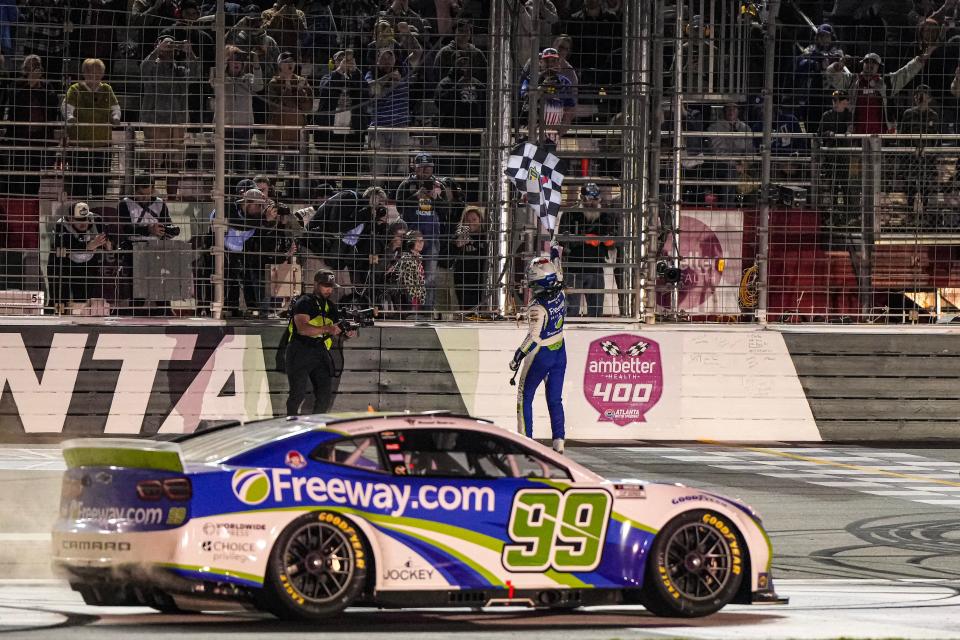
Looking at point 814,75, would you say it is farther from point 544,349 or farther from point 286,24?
point 286,24

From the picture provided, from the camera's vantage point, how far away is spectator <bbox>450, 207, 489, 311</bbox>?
16.7 meters

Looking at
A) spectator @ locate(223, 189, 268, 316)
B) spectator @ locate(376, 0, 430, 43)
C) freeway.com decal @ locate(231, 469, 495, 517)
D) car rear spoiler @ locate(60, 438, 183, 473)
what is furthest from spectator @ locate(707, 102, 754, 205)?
car rear spoiler @ locate(60, 438, 183, 473)

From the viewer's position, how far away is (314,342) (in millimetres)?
15703

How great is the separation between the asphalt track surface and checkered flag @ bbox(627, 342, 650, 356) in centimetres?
103

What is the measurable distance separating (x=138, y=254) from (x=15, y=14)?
3391 mm

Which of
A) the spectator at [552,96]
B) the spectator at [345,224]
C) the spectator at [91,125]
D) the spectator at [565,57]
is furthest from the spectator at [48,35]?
the spectator at [565,57]

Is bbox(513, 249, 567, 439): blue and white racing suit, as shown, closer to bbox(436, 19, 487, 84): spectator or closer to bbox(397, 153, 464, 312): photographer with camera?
bbox(397, 153, 464, 312): photographer with camera

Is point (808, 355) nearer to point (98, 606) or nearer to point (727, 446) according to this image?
point (727, 446)

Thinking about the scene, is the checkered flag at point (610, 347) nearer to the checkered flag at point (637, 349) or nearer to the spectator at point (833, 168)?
the checkered flag at point (637, 349)

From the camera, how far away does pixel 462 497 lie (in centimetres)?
754

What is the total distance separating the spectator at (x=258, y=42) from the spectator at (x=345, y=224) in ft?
5.36

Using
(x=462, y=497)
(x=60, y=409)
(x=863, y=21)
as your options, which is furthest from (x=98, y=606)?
(x=863, y=21)

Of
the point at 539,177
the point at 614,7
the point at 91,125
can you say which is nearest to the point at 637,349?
the point at 539,177

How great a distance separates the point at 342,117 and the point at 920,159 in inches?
251
